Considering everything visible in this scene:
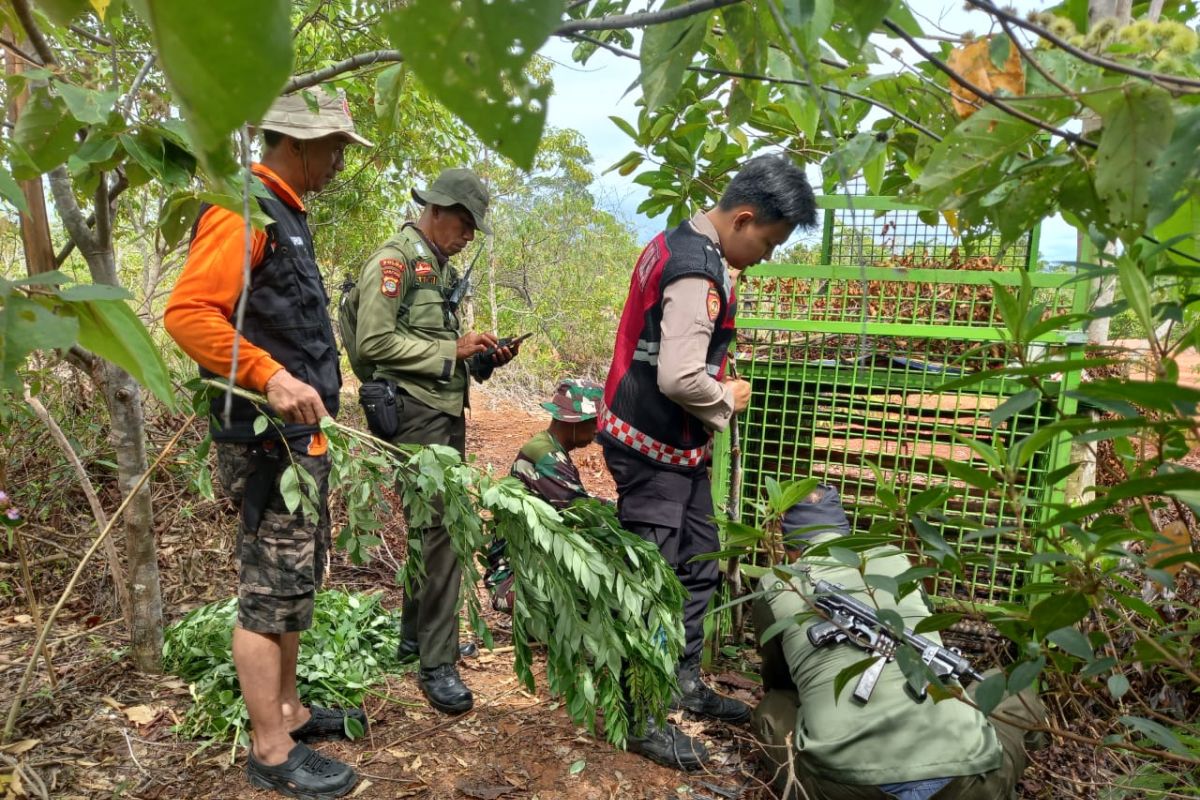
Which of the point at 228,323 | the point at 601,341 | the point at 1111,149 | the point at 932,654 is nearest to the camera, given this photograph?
the point at 1111,149

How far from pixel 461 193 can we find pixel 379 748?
80.4 inches

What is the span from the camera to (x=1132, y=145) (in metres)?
0.64

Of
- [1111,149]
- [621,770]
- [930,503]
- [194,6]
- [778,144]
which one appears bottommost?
[621,770]

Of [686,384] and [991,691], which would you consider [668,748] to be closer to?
[686,384]

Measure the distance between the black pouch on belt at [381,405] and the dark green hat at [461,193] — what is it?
28.6 inches

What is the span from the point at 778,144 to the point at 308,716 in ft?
8.43

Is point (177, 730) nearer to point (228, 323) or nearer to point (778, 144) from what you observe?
point (228, 323)

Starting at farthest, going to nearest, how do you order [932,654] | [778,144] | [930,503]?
1. [778,144]
2. [932,654]
3. [930,503]

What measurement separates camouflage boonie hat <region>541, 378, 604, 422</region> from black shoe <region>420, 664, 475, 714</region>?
129 centimetres

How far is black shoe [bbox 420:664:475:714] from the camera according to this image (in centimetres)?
265

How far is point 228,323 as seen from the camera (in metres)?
1.86

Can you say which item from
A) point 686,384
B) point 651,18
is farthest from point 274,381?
point 651,18

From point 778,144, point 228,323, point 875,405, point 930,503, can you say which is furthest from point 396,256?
point 930,503

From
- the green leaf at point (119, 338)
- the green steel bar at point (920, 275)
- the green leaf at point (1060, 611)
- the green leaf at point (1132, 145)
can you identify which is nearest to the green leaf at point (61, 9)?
the green leaf at point (119, 338)
